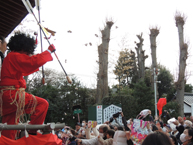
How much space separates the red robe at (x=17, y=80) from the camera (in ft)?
10.5

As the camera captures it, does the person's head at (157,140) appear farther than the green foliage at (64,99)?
No

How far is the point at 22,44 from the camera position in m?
3.52

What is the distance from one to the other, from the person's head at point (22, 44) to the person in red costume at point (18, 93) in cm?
14

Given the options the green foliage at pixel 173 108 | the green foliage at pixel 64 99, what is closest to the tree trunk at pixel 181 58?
the green foliage at pixel 173 108

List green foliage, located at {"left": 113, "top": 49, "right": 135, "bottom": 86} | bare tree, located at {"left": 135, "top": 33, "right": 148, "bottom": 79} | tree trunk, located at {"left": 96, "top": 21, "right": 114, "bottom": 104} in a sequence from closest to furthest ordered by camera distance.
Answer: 1. tree trunk, located at {"left": 96, "top": 21, "right": 114, "bottom": 104}
2. green foliage, located at {"left": 113, "top": 49, "right": 135, "bottom": 86}
3. bare tree, located at {"left": 135, "top": 33, "right": 148, "bottom": 79}

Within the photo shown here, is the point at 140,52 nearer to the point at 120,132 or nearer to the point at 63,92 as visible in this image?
the point at 63,92

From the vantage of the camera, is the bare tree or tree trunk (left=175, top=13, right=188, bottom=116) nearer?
tree trunk (left=175, top=13, right=188, bottom=116)

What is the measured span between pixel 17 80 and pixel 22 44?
0.52m

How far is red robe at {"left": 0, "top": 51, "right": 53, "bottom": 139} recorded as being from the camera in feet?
10.5

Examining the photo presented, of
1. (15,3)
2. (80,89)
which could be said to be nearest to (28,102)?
(15,3)

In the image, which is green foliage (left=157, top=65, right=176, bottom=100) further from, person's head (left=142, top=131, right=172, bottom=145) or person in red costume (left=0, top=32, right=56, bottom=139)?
person's head (left=142, top=131, right=172, bottom=145)

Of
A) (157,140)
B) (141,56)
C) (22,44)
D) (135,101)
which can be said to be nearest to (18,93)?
(22,44)

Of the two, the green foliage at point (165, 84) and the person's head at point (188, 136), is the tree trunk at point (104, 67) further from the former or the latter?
the person's head at point (188, 136)

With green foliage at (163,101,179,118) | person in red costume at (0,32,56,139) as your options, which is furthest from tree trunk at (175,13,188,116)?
person in red costume at (0,32,56,139)
